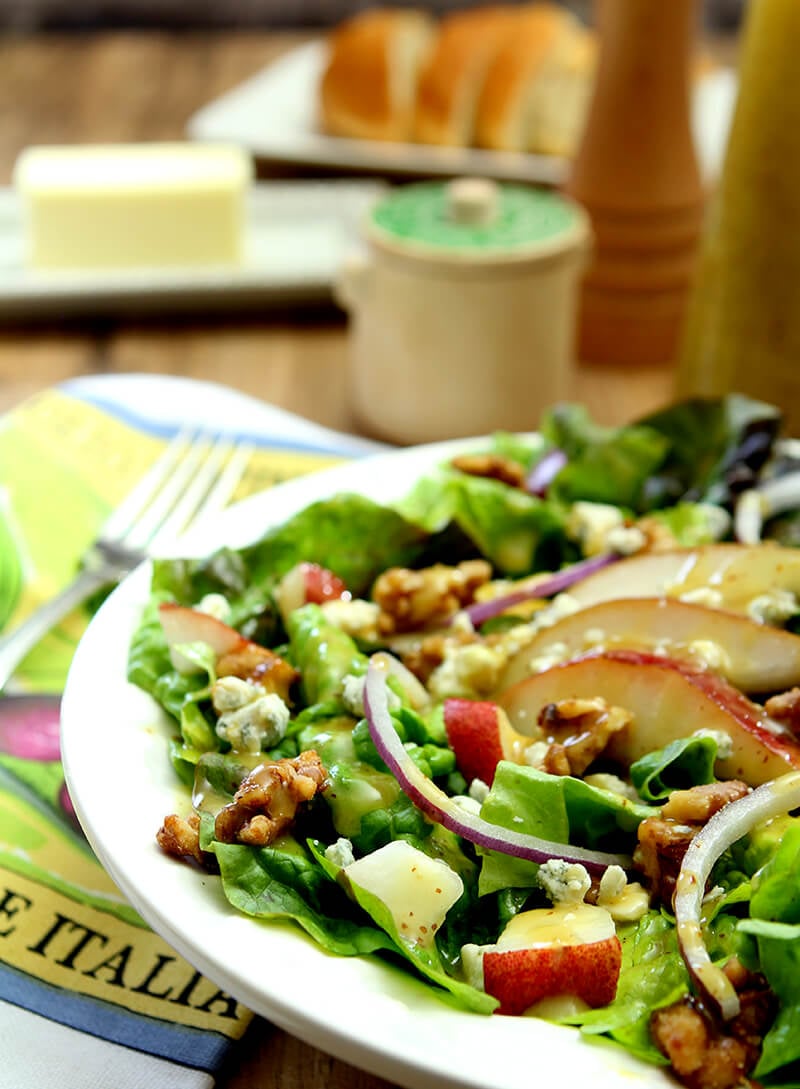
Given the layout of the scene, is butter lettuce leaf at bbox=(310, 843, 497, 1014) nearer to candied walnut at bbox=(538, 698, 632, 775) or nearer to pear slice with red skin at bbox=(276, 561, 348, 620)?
candied walnut at bbox=(538, 698, 632, 775)

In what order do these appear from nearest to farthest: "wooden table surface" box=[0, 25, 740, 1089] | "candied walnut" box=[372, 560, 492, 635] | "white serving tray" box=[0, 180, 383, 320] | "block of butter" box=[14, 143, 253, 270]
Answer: "candied walnut" box=[372, 560, 492, 635] < "wooden table surface" box=[0, 25, 740, 1089] < "white serving tray" box=[0, 180, 383, 320] < "block of butter" box=[14, 143, 253, 270]

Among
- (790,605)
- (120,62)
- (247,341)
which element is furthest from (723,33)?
(790,605)

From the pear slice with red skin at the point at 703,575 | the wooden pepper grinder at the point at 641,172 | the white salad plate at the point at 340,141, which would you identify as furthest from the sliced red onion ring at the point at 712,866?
the white salad plate at the point at 340,141

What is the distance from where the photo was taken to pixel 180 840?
127 cm

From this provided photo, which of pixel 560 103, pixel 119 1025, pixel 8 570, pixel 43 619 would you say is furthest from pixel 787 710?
pixel 560 103

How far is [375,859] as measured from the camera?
127 centimetres

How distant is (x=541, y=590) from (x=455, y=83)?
263 centimetres

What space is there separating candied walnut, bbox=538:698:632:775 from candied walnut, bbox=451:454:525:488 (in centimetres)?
59

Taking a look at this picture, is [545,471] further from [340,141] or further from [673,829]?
[340,141]

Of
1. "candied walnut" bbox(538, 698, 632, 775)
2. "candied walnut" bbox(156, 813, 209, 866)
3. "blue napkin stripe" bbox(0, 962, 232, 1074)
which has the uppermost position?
"candied walnut" bbox(538, 698, 632, 775)

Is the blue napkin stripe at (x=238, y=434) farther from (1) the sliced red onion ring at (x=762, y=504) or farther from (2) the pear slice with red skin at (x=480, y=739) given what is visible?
(2) the pear slice with red skin at (x=480, y=739)

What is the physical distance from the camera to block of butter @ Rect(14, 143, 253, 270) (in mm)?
3406

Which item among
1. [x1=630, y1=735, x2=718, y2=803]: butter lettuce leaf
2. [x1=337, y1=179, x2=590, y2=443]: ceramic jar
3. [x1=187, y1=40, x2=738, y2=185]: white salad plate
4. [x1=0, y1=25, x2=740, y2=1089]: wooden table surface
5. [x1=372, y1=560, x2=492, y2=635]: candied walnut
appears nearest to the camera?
Result: [x1=630, y1=735, x2=718, y2=803]: butter lettuce leaf

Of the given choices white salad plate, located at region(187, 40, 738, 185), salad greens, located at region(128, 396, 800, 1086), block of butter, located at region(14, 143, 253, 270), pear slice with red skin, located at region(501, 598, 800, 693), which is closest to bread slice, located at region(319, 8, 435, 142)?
white salad plate, located at region(187, 40, 738, 185)
